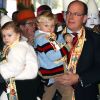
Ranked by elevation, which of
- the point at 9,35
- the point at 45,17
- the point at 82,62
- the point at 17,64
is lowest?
the point at 82,62

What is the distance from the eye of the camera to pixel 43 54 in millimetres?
3990

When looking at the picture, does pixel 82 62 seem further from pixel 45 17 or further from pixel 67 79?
pixel 45 17

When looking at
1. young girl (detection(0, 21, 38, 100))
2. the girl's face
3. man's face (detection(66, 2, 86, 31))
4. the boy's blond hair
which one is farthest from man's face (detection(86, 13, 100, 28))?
the girl's face

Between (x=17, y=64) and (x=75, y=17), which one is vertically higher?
(x=75, y=17)

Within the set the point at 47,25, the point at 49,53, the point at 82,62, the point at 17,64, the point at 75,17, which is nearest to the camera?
the point at 17,64

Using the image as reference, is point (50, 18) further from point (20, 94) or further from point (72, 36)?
point (20, 94)

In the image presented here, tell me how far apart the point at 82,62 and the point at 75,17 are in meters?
0.48

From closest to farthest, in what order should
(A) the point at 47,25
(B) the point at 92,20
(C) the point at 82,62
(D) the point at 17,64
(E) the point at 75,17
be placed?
(D) the point at 17,64
(A) the point at 47,25
(C) the point at 82,62
(E) the point at 75,17
(B) the point at 92,20

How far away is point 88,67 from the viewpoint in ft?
13.9

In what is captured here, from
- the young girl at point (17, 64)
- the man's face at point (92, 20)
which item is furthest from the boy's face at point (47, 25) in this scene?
the man's face at point (92, 20)

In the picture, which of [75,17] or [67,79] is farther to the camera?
[75,17]

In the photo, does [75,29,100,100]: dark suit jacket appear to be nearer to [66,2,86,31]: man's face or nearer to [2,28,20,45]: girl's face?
[66,2,86,31]: man's face

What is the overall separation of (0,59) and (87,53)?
90 cm

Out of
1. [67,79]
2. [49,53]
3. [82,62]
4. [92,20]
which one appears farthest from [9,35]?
[92,20]
